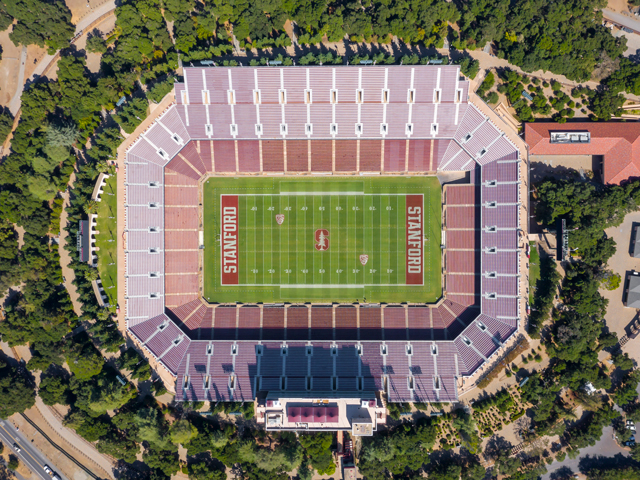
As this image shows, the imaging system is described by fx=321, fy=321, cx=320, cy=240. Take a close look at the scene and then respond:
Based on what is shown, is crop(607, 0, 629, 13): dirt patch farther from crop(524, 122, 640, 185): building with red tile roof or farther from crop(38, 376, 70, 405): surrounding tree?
crop(38, 376, 70, 405): surrounding tree

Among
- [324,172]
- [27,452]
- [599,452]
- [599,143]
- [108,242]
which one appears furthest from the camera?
[324,172]

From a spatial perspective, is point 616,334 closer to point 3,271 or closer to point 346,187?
point 346,187

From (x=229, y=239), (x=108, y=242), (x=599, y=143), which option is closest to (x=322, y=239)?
(x=229, y=239)

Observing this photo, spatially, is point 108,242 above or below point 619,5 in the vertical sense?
below

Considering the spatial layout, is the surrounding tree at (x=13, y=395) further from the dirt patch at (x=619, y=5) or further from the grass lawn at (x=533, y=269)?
the dirt patch at (x=619, y=5)

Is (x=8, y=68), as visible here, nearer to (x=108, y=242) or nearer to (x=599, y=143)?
(x=108, y=242)

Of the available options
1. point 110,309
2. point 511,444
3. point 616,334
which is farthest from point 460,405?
point 110,309

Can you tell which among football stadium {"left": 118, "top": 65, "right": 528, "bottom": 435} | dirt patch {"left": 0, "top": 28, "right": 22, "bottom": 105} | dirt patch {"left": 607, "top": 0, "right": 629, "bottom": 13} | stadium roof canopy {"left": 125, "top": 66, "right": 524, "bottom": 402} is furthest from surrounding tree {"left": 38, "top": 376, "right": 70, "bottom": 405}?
dirt patch {"left": 607, "top": 0, "right": 629, "bottom": 13}
